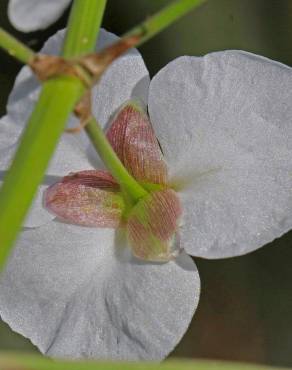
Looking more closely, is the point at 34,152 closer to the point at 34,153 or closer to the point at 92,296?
the point at 34,153

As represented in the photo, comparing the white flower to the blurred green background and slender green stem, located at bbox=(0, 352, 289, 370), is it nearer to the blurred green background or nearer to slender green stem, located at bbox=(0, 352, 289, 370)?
slender green stem, located at bbox=(0, 352, 289, 370)

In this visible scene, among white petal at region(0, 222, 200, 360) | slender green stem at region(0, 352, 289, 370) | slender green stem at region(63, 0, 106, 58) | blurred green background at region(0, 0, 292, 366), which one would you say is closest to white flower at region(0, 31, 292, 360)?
white petal at region(0, 222, 200, 360)

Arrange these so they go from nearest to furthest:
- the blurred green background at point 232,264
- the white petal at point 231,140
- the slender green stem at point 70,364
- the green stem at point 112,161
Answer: the slender green stem at point 70,364, the green stem at point 112,161, the white petal at point 231,140, the blurred green background at point 232,264

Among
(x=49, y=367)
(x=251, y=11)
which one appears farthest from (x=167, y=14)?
(x=251, y=11)

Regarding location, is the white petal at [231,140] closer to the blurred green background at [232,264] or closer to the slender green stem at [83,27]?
the slender green stem at [83,27]

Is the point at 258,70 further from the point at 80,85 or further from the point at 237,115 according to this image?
the point at 80,85

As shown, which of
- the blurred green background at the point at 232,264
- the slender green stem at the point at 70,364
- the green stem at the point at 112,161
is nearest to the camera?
the slender green stem at the point at 70,364

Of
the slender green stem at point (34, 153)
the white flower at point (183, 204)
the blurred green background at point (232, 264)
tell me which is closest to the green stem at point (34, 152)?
the slender green stem at point (34, 153)
